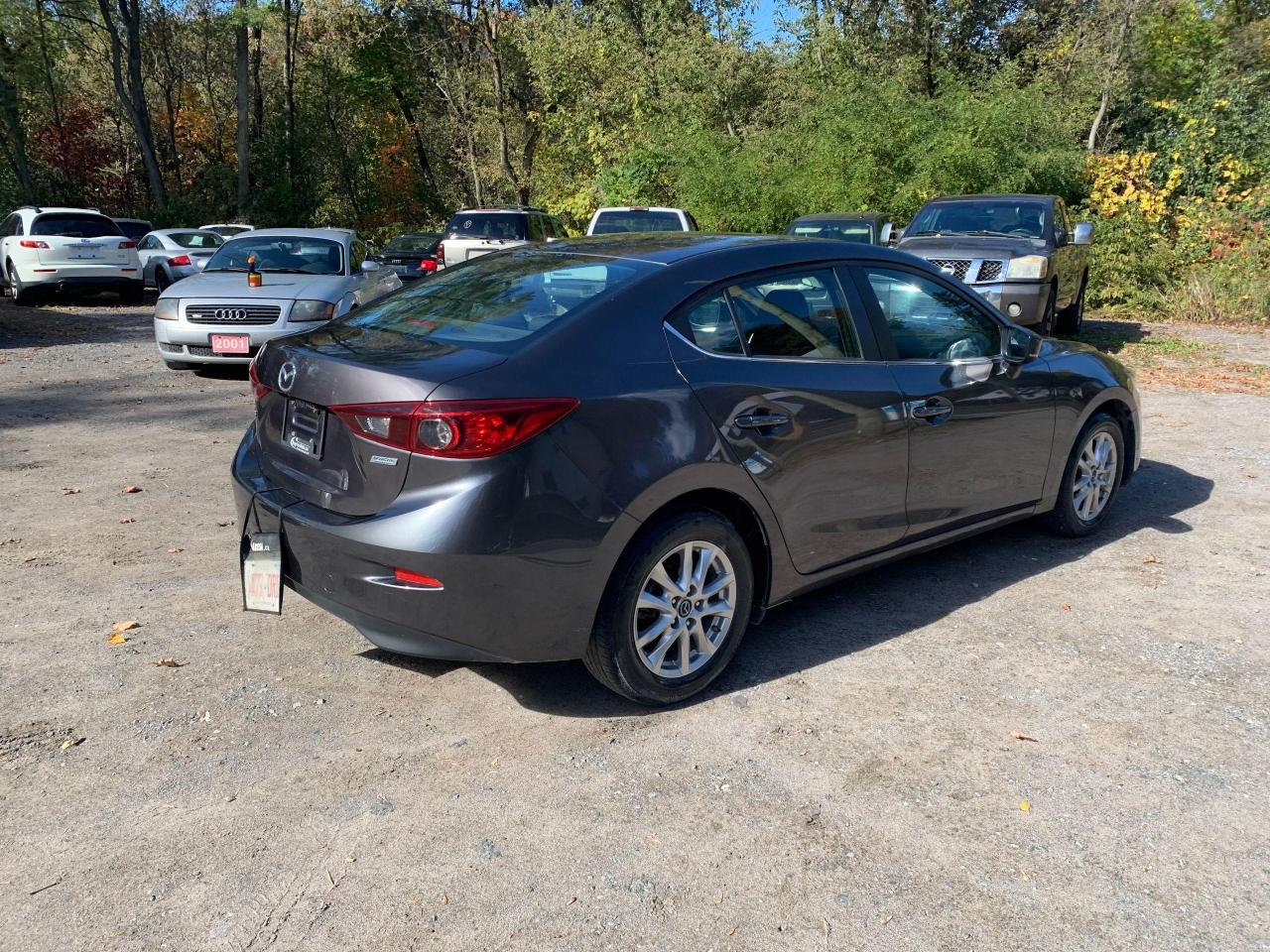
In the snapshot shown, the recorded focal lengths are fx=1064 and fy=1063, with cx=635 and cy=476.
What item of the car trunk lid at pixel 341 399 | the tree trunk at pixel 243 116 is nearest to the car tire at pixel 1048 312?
the car trunk lid at pixel 341 399

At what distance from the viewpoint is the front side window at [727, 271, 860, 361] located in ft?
13.4

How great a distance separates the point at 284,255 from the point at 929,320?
8667mm

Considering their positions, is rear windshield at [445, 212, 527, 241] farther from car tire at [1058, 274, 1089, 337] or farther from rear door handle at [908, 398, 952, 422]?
rear door handle at [908, 398, 952, 422]

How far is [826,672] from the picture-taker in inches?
166

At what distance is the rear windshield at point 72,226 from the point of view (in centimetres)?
1817

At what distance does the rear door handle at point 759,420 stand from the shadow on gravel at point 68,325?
12.5 m

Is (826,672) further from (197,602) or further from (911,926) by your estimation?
(197,602)

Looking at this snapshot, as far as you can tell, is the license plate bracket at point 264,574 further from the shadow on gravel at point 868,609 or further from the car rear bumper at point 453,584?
the shadow on gravel at point 868,609

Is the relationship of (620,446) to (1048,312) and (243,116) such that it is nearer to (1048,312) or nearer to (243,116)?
(1048,312)

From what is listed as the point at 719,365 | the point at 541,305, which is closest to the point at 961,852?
the point at 719,365

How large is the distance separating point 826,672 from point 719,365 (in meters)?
1.30

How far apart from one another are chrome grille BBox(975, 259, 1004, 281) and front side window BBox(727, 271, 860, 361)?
26.2ft

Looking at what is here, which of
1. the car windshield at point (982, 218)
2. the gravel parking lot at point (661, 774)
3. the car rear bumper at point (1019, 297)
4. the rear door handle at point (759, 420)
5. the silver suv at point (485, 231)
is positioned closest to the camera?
the gravel parking lot at point (661, 774)

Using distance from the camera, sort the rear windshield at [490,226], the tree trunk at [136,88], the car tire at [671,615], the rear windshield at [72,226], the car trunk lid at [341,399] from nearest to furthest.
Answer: the car trunk lid at [341,399], the car tire at [671,615], the rear windshield at [490,226], the rear windshield at [72,226], the tree trunk at [136,88]
